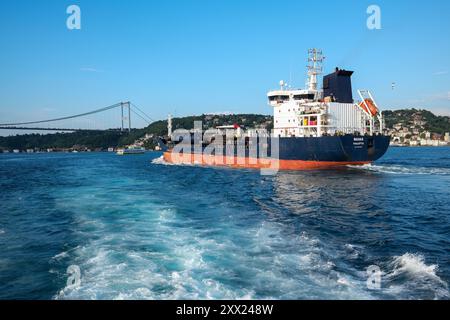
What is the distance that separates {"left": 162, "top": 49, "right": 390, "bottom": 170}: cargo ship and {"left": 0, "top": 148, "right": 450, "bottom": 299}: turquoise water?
1620 cm

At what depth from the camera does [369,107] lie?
44312 mm

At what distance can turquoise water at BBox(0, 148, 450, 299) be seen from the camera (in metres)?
8.87

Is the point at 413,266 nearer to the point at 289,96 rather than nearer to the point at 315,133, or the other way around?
the point at 315,133

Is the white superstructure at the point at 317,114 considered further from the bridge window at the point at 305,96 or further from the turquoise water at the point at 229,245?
the turquoise water at the point at 229,245

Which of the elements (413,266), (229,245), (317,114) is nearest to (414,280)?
(413,266)

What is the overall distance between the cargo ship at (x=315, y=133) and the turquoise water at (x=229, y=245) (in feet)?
53.2

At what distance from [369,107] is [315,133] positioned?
8.31 m

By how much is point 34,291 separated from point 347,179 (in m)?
28.5

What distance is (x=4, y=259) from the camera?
1143 cm

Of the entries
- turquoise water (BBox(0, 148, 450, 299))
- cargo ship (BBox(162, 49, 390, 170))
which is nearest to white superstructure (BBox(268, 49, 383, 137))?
cargo ship (BBox(162, 49, 390, 170))

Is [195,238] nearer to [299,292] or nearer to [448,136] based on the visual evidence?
[299,292]

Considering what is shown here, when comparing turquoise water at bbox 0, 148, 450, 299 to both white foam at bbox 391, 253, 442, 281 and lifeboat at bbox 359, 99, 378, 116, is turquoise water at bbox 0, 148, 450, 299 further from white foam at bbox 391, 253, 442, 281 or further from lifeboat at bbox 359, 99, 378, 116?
lifeboat at bbox 359, 99, 378, 116
